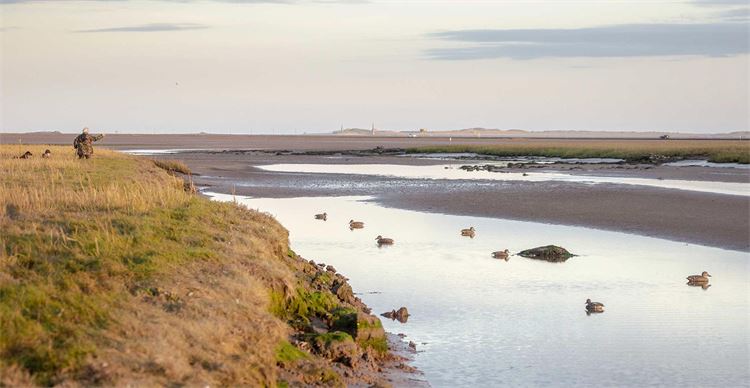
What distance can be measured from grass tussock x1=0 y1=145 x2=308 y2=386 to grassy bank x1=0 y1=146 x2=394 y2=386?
0.05 ft

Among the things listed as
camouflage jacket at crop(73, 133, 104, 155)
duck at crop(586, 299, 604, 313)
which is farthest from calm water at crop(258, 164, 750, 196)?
duck at crop(586, 299, 604, 313)

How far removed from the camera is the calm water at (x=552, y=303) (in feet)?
39.0

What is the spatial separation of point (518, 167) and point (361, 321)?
5035 cm

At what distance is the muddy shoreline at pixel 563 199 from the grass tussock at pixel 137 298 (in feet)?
36.1

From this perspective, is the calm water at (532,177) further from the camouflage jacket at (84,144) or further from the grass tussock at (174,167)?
the camouflage jacket at (84,144)

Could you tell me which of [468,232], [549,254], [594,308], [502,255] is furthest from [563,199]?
[594,308]

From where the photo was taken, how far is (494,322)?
1436 centimetres

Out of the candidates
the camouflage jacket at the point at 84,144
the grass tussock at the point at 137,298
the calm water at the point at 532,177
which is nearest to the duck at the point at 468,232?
the grass tussock at the point at 137,298

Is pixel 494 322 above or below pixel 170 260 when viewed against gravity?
below

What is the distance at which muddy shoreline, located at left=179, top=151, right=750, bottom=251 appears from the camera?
2664cm

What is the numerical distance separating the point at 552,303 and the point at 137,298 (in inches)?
322

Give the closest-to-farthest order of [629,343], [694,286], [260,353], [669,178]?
[260,353] → [629,343] → [694,286] → [669,178]

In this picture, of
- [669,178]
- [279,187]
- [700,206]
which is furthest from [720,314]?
[669,178]

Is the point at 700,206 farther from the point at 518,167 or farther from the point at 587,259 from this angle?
the point at 518,167
